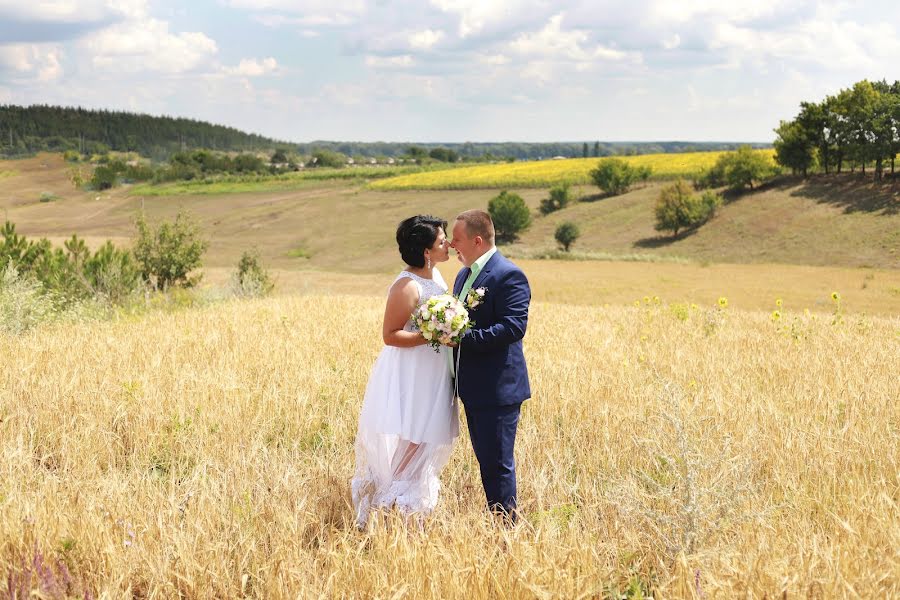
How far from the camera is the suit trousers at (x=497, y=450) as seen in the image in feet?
13.1

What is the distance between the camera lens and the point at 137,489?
419 centimetres

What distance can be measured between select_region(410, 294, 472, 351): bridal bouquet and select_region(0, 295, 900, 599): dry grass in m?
1.01

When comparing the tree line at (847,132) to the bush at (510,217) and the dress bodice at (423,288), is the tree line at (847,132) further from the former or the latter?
the dress bodice at (423,288)

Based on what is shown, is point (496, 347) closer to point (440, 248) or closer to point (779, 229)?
point (440, 248)

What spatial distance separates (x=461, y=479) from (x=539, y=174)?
8761 centimetres

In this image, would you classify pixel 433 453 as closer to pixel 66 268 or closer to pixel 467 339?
pixel 467 339

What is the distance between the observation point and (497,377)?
3.99 metres

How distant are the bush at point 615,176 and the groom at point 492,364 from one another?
72.4 metres

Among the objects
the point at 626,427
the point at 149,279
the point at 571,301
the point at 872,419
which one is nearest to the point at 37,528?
the point at 626,427

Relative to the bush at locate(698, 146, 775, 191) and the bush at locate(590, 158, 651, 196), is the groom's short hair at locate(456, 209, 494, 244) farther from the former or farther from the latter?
the bush at locate(590, 158, 651, 196)

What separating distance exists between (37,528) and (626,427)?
159 inches

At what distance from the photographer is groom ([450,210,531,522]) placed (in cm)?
397

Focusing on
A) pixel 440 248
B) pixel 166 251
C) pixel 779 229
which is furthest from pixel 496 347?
pixel 779 229

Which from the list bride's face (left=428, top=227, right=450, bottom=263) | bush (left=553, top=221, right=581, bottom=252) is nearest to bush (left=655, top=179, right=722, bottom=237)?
bush (left=553, top=221, right=581, bottom=252)
